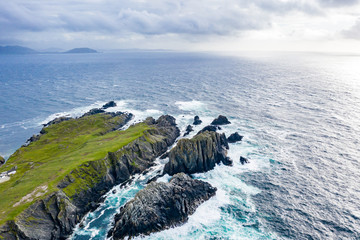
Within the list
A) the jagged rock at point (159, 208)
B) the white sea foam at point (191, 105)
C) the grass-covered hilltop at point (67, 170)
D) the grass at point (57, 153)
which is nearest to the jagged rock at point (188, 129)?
the grass-covered hilltop at point (67, 170)

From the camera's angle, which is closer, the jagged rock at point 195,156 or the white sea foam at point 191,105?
the jagged rock at point 195,156

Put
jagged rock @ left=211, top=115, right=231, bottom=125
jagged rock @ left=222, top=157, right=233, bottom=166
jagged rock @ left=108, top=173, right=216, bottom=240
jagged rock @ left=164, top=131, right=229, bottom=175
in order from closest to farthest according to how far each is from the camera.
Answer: jagged rock @ left=108, top=173, right=216, bottom=240
jagged rock @ left=164, top=131, right=229, bottom=175
jagged rock @ left=222, top=157, right=233, bottom=166
jagged rock @ left=211, top=115, right=231, bottom=125

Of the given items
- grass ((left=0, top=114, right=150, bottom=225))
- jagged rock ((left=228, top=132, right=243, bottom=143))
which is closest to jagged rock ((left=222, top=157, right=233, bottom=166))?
jagged rock ((left=228, top=132, right=243, bottom=143))

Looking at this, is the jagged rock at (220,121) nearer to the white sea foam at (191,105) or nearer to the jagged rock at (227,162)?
the white sea foam at (191,105)

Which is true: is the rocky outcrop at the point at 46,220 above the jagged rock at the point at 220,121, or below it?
below

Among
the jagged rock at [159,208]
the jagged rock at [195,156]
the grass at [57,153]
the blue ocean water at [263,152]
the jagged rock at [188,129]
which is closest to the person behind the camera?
the jagged rock at [159,208]

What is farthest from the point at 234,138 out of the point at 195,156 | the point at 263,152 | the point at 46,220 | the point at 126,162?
the point at 46,220

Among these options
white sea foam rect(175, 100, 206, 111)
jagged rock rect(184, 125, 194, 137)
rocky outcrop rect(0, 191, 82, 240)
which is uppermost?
white sea foam rect(175, 100, 206, 111)

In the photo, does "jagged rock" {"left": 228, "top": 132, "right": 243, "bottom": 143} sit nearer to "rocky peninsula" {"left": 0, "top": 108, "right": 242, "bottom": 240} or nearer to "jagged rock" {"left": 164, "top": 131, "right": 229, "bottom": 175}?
"rocky peninsula" {"left": 0, "top": 108, "right": 242, "bottom": 240}

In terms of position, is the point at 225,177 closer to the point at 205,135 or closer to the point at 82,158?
the point at 205,135
